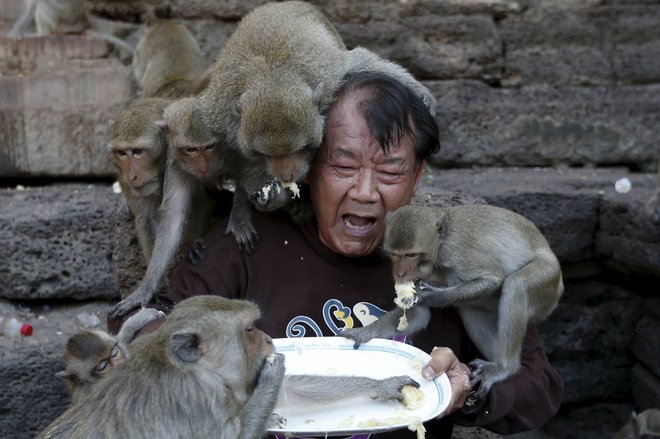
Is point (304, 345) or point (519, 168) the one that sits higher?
point (304, 345)

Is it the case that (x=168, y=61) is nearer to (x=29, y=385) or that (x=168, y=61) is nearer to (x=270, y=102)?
(x=29, y=385)

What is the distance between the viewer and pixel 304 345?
295 cm

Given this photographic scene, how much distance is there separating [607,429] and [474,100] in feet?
7.24

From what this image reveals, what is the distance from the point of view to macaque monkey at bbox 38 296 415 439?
8.19ft

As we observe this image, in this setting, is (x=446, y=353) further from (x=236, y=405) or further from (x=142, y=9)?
(x=142, y=9)

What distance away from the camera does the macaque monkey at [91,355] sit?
3.01m

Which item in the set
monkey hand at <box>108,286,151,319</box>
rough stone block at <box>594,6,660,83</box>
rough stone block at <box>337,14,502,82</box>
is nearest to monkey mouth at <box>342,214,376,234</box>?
monkey hand at <box>108,286,151,319</box>

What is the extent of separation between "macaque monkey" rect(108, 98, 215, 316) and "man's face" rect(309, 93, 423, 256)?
703 millimetres

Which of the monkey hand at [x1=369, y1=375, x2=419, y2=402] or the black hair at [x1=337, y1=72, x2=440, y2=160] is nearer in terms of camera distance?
the monkey hand at [x1=369, y1=375, x2=419, y2=402]

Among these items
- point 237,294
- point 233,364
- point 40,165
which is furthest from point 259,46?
point 40,165

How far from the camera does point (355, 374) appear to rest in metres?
2.96

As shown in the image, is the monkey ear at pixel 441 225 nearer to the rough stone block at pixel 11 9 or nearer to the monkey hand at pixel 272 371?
the monkey hand at pixel 272 371

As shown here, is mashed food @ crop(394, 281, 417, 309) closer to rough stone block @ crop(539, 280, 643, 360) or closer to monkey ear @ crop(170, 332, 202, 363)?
monkey ear @ crop(170, 332, 202, 363)

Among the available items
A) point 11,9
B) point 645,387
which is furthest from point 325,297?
point 11,9
